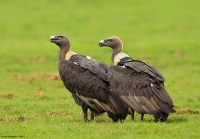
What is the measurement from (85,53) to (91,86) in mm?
12686

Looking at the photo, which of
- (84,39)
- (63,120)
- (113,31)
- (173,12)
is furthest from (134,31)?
(63,120)

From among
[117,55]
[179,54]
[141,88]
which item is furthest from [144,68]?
[179,54]

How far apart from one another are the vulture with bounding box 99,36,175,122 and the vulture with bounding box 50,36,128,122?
194 millimetres

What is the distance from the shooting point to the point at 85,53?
2512cm

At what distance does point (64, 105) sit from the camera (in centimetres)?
1482

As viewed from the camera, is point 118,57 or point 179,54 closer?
point 118,57

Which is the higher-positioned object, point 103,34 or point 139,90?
point 139,90

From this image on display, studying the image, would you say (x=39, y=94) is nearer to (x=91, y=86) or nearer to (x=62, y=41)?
(x=62, y=41)

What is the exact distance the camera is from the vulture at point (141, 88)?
38.2 ft

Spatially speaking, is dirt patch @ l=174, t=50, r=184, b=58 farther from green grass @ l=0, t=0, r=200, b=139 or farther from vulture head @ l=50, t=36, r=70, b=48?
vulture head @ l=50, t=36, r=70, b=48

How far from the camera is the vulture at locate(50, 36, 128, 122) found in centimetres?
1234

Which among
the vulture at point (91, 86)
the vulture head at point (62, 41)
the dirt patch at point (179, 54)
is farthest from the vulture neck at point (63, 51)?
the dirt patch at point (179, 54)

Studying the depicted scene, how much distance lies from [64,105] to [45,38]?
56.0 feet

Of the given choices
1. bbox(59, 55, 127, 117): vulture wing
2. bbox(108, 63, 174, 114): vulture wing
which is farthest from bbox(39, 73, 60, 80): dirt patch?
bbox(108, 63, 174, 114): vulture wing
